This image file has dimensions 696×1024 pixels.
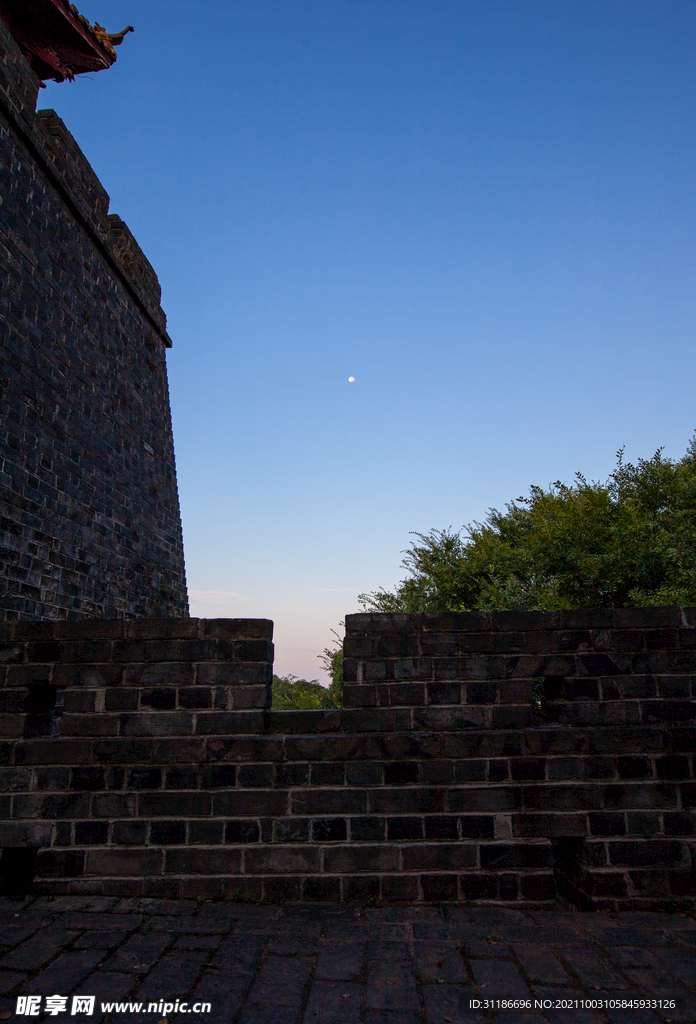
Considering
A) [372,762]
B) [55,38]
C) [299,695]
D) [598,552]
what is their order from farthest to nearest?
[299,695], [598,552], [55,38], [372,762]

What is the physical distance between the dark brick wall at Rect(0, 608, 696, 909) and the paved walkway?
0.20 meters

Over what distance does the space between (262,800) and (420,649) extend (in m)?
1.37

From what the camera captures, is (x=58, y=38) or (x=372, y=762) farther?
(x=58, y=38)

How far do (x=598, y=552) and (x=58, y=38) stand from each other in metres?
17.1

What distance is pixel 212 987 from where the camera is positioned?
247 centimetres

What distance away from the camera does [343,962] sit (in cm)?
271

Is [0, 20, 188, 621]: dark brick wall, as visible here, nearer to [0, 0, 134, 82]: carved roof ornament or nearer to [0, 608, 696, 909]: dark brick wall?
[0, 608, 696, 909]: dark brick wall

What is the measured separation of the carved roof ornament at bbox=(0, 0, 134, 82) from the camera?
438 inches

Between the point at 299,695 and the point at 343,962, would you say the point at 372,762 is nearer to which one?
the point at 343,962

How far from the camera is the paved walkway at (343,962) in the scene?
7.69 feet

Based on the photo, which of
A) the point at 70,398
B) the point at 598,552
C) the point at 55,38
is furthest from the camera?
the point at 598,552

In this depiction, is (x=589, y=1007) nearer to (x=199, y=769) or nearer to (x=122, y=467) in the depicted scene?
(x=199, y=769)

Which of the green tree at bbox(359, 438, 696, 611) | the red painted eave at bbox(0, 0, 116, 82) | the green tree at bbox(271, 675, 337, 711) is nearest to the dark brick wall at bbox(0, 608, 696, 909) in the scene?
the green tree at bbox(359, 438, 696, 611)

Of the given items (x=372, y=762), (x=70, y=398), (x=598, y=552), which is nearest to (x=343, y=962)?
(x=372, y=762)
